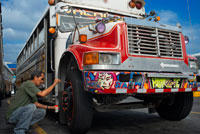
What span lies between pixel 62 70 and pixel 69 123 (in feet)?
3.80

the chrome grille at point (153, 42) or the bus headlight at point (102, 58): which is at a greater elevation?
the chrome grille at point (153, 42)

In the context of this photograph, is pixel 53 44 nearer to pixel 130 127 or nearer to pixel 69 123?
pixel 69 123

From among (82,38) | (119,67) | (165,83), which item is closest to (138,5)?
(82,38)

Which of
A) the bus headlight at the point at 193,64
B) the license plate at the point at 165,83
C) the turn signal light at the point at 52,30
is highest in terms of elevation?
the turn signal light at the point at 52,30

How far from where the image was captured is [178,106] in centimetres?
452

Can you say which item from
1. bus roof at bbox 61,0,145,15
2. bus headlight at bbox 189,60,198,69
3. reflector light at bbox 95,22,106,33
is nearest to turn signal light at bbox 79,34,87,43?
reflector light at bbox 95,22,106,33

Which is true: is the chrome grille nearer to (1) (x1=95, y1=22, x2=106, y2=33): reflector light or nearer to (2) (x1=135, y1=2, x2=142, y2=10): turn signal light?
(1) (x1=95, y1=22, x2=106, y2=33): reflector light

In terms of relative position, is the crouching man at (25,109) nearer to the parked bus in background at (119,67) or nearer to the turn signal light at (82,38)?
the parked bus in background at (119,67)

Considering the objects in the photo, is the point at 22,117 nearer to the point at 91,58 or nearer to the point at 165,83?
the point at 91,58

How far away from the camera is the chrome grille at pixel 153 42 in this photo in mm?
3416

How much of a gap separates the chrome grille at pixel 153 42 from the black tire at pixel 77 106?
99 cm

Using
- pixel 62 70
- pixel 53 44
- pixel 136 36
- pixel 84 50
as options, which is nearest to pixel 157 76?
pixel 136 36

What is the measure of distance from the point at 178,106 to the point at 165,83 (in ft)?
4.38

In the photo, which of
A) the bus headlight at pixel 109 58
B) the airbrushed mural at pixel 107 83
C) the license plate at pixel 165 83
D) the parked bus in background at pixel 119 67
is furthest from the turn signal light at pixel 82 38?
the license plate at pixel 165 83
